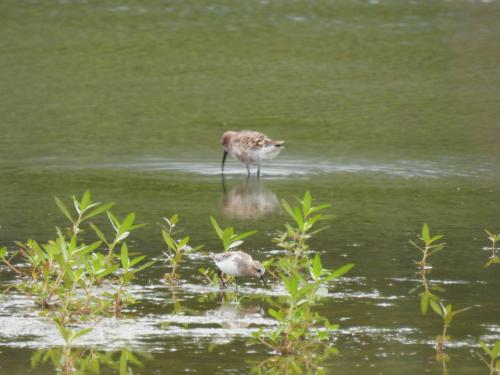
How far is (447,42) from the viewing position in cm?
2959

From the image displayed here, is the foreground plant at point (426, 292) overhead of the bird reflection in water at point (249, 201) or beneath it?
overhead

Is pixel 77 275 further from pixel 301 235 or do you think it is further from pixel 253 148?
pixel 253 148

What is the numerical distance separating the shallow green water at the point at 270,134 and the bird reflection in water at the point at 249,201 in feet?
0.18

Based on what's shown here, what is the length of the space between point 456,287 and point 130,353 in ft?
10.5

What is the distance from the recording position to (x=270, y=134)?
69.1ft

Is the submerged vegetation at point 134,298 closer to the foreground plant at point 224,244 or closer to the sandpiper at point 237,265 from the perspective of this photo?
the foreground plant at point 224,244

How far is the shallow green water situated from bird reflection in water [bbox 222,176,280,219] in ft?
0.18

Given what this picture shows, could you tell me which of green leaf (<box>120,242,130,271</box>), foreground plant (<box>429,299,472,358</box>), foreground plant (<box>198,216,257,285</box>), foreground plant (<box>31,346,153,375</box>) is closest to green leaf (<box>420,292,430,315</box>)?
foreground plant (<box>429,299,472,358</box>)

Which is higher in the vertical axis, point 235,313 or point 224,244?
point 224,244

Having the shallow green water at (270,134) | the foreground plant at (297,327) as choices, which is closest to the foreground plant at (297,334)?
the foreground plant at (297,327)

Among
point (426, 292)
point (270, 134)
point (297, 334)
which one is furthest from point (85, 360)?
point (270, 134)

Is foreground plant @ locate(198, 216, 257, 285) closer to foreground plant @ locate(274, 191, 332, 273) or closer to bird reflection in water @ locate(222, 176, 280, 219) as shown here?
foreground plant @ locate(274, 191, 332, 273)

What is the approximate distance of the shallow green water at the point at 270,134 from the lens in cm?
872

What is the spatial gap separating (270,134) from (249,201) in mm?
6376
